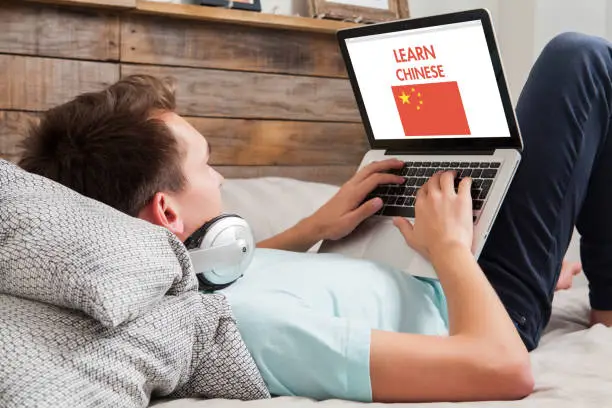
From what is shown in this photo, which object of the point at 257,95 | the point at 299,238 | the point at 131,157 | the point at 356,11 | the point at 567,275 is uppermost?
the point at 356,11

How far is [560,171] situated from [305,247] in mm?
455

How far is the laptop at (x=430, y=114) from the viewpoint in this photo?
134 centimetres

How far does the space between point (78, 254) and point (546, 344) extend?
85 centimetres

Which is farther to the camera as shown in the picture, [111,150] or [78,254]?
[111,150]

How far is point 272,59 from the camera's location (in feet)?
7.63

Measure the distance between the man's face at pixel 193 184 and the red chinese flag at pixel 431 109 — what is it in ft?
1.45

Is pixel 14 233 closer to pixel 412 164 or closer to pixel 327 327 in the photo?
pixel 327 327

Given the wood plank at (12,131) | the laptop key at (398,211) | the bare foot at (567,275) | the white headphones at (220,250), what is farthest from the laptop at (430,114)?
the wood plank at (12,131)

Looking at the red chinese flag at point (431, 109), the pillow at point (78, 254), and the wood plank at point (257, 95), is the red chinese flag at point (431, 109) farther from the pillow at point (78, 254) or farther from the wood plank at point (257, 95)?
the wood plank at point (257, 95)

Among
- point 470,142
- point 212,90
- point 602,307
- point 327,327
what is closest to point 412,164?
point 470,142

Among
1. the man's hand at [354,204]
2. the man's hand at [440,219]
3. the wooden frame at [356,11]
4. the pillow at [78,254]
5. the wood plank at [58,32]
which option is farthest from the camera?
the wooden frame at [356,11]

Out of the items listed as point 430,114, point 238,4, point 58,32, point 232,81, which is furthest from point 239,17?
point 430,114

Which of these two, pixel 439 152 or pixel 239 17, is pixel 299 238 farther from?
pixel 239 17

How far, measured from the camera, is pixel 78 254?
0.85 metres
